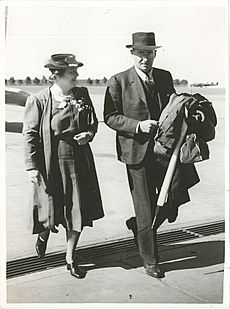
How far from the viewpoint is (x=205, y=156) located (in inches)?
190

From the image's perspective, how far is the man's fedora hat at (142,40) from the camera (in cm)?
473

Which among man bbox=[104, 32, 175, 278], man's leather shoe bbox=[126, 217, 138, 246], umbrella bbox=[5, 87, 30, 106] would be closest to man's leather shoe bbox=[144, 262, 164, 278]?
man bbox=[104, 32, 175, 278]

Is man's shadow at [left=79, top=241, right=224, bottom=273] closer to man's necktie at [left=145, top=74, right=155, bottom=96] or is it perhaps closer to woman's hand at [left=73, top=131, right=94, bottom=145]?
woman's hand at [left=73, top=131, right=94, bottom=145]

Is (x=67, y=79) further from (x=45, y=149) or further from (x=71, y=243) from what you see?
(x=71, y=243)

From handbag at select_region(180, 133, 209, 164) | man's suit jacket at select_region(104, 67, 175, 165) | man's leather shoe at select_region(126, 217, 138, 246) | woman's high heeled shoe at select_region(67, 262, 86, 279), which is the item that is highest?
man's suit jacket at select_region(104, 67, 175, 165)

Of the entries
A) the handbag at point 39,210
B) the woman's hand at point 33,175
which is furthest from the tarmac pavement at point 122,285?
the woman's hand at point 33,175

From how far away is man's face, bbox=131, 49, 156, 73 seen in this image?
4.75 metres

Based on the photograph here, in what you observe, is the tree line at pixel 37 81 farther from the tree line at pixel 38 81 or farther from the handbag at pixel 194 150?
the handbag at pixel 194 150

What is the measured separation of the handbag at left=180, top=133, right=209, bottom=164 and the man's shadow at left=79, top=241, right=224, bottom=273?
1.90 feet

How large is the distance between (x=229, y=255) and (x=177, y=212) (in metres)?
0.42

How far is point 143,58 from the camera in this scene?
476 centimetres

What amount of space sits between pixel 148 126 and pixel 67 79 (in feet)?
1.88

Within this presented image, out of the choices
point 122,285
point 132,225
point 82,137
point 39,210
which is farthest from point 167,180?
point 39,210

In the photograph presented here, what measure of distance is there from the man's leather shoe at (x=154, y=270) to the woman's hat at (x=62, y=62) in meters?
1.33
